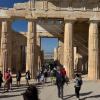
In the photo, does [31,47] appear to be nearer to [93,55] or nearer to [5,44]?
[5,44]

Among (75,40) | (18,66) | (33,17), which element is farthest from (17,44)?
(33,17)

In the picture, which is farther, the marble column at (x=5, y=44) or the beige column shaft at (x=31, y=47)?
the beige column shaft at (x=31, y=47)

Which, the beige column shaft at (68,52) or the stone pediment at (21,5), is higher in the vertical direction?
the stone pediment at (21,5)

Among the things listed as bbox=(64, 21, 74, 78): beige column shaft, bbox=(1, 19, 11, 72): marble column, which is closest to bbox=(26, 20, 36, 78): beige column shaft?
bbox=(1, 19, 11, 72): marble column

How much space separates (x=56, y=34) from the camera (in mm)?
39562

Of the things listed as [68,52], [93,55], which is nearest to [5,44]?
[68,52]

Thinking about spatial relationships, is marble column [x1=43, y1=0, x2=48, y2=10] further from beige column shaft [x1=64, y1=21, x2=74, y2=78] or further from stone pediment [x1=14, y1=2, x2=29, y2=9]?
beige column shaft [x1=64, y1=21, x2=74, y2=78]

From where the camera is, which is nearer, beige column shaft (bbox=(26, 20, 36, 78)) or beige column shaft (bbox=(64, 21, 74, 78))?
beige column shaft (bbox=(26, 20, 36, 78))

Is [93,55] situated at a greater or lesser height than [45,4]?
lesser

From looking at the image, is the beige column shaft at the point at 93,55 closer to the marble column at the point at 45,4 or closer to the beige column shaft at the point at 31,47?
the marble column at the point at 45,4

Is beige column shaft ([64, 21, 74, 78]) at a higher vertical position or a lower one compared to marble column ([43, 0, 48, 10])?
lower

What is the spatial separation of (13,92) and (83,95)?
4413 millimetres

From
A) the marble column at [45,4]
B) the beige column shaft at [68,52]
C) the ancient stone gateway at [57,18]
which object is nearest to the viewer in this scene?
the ancient stone gateway at [57,18]

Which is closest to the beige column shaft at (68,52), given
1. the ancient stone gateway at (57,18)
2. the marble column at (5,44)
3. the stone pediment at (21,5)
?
the ancient stone gateway at (57,18)
